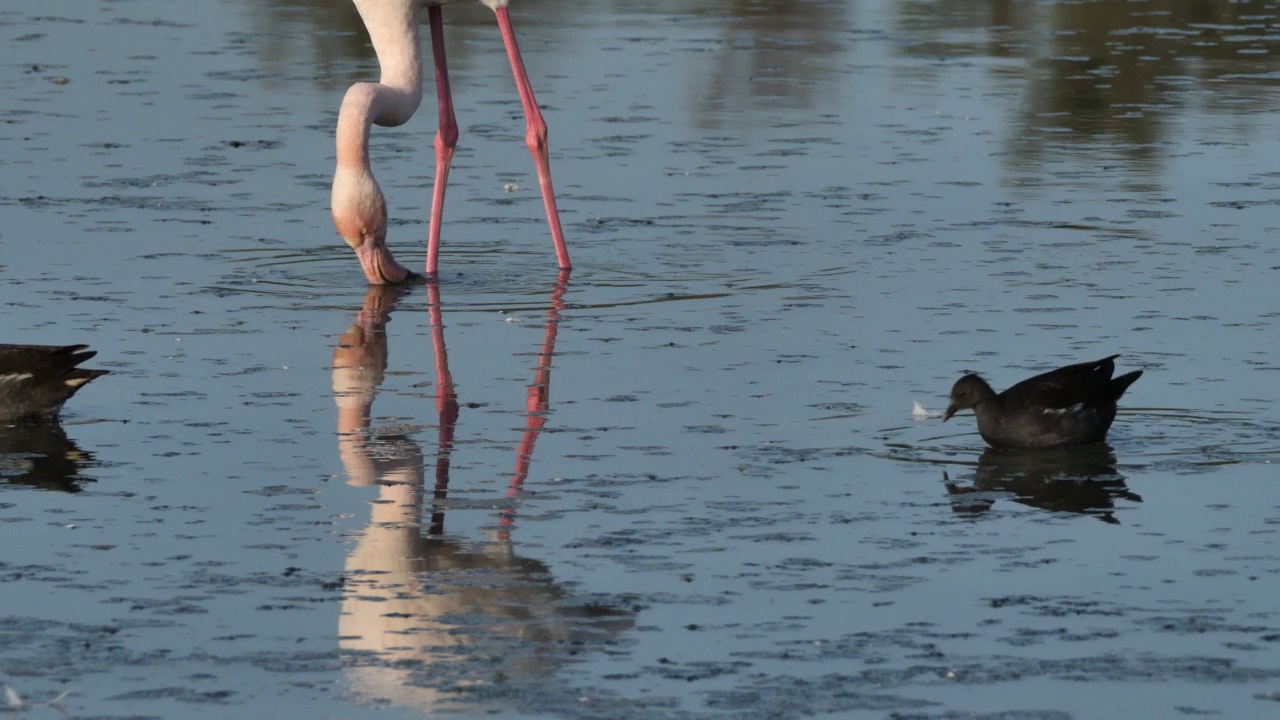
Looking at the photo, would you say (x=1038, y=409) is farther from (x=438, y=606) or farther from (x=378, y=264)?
(x=378, y=264)

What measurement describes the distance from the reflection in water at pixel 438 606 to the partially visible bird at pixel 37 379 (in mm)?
1119

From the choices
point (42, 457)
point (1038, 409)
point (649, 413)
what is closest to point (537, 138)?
point (649, 413)

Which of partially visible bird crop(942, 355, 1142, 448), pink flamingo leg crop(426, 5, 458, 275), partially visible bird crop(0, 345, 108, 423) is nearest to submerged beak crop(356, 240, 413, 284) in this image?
pink flamingo leg crop(426, 5, 458, 275)

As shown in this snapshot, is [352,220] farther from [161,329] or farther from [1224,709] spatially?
[1224,709]

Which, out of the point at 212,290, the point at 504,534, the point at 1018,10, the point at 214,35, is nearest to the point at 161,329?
the point at 212,290

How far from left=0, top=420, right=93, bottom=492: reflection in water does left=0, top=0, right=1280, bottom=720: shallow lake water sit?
29 mm

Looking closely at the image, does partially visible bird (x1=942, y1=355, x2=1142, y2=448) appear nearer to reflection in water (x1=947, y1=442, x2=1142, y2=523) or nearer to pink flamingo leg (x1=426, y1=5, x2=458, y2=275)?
reflection in water (x1=947, y1=442, x2=1142, y2=523)

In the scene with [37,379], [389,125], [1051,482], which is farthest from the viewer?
[389,125]

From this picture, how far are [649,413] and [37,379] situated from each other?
7.31ft

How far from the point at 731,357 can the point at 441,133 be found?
319 cm

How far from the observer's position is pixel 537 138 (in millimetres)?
12648

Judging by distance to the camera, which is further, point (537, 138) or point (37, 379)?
Answer: point (537, 138)

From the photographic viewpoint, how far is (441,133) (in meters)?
12.5

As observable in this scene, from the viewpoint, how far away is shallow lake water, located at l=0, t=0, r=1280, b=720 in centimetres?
593
